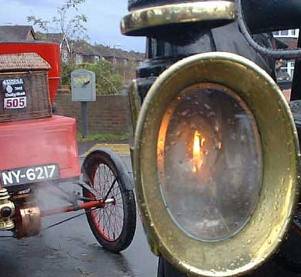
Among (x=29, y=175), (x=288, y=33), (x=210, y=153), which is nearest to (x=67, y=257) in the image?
(x=29, y=175)

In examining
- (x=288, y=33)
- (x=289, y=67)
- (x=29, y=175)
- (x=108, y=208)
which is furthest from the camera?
(x=108, y=208)

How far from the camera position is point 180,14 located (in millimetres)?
1089

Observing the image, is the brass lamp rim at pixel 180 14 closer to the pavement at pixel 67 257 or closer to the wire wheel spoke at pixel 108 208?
the pavement at pixel 67 257

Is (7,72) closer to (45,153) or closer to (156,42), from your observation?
(45,153)

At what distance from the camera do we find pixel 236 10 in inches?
47.1

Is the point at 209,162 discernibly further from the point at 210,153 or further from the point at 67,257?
the point at 67,257

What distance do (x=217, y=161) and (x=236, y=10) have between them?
28 cm

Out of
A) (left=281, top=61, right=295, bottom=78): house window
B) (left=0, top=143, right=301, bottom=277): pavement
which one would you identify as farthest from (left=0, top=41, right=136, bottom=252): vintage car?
(left=281, top=61, right=295, bottom=78): house window

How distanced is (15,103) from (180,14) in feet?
11.7

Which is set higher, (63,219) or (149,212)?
(149,212)

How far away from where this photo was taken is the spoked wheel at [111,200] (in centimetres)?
464

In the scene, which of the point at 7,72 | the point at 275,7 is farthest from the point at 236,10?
the point at 7,72

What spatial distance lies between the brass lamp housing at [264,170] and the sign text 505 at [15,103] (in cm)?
353

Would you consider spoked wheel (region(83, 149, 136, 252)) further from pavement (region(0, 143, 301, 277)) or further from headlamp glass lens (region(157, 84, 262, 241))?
headlamp glass lens (region(157, 84, 262, 241))
